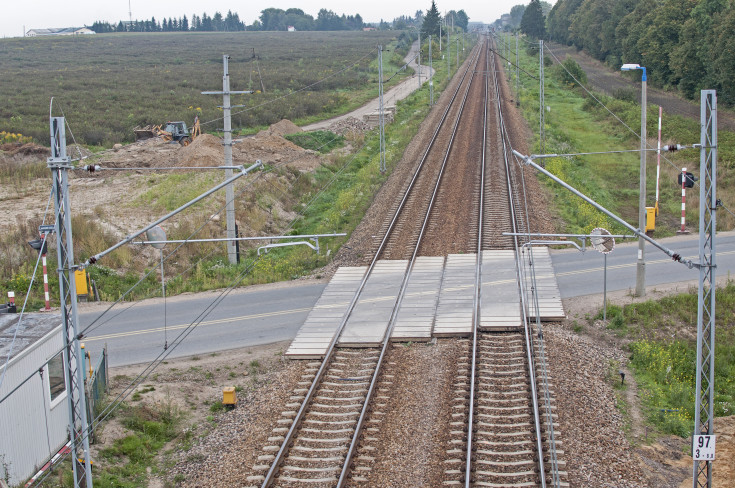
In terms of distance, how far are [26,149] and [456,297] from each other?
28.1 meters

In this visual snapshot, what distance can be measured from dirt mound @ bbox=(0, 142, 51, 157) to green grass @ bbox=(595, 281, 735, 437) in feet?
101

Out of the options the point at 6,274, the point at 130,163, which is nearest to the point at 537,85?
the point at 130,163

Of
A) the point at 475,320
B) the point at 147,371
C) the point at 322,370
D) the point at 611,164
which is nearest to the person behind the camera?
the point at 322,370

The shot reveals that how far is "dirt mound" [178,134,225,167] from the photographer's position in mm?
34938

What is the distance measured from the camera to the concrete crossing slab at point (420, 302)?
58.0 ft

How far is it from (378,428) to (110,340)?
844cm

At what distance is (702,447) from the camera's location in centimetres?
1020

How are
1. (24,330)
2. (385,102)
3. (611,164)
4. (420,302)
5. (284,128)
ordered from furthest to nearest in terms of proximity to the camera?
(385,102) < (284,128) < (611,164) < (420,302) < (24,330)

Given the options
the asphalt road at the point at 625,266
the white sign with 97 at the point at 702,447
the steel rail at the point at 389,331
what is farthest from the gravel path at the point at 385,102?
the white sign with 97 at the point at 702,447

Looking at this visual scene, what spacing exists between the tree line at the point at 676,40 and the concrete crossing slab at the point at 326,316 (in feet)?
123

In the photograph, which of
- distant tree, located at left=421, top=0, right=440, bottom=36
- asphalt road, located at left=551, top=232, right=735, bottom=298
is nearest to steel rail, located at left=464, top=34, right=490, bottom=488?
asphalt road, located at left=551, top=232, right=735, bottom=298

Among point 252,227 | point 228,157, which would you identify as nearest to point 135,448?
point 228,157

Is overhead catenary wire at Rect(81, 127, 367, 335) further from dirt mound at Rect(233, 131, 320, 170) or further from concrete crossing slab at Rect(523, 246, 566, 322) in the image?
concrete crossing slab at Rect(523, 246, 566, 322)

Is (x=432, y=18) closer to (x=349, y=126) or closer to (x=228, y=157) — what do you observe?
(x=349, y=126)
